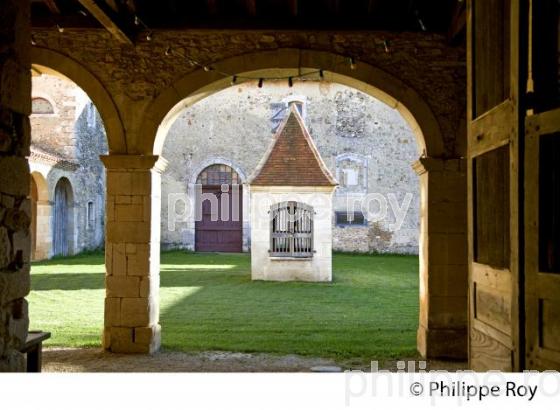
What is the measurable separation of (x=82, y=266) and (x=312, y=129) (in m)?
9.53

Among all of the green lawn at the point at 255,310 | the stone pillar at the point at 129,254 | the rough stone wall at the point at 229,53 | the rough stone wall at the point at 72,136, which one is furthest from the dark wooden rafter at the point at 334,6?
the rough stone wall at the point at 72,136

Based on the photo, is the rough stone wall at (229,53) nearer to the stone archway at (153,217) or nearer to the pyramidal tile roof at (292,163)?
the stone archway at (153,217)

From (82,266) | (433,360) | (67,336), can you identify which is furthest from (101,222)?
(433,360)

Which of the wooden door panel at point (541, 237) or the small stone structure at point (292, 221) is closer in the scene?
the wooden door panel at point (541, 237)

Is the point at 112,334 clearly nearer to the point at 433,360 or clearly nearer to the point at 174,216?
the point at 433,360

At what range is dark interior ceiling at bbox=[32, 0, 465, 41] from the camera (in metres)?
7.47

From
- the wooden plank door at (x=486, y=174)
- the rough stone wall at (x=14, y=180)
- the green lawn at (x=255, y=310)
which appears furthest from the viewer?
the green lawn at (x=255, y=310)

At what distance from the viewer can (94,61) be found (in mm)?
7648

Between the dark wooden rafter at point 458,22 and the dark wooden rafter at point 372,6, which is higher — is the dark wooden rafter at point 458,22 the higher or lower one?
the lower one

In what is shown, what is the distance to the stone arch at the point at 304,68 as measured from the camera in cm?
759

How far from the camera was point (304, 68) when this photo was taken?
7715 mm

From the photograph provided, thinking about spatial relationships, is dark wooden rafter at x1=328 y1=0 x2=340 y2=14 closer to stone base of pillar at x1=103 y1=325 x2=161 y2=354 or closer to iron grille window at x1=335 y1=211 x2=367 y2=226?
stone base of pillar at x1=103 y1=325 x2=161 y2=354

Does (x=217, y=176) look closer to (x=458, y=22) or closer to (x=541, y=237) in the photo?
(x=458, y=22)

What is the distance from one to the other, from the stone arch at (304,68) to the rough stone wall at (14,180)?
11.9ft
